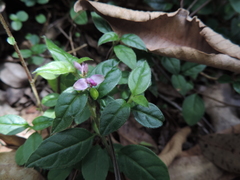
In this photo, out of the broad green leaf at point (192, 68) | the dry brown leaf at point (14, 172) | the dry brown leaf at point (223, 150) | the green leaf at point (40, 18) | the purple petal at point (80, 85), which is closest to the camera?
the purple petal at point (80, 85)

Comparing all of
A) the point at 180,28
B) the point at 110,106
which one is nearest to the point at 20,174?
the point at 110,106

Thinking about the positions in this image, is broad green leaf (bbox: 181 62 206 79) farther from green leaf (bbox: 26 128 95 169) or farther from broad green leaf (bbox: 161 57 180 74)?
green leaf (bbox: 26 128 95 169)

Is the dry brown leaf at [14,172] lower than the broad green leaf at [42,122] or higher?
lower

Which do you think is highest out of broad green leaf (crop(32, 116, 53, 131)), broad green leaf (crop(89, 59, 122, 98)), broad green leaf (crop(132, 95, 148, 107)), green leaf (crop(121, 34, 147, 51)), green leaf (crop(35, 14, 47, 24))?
green leaf (crop(35, 14, 47, 24))

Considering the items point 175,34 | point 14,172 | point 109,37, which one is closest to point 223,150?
point 175,34

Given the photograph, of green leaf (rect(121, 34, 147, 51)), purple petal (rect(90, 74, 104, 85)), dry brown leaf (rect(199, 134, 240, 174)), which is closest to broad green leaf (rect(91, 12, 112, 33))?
green leaf (rect(121, 34, 147, 51))

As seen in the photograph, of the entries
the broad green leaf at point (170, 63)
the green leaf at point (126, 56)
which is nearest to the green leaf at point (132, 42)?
the green leaf at point (126, 56)

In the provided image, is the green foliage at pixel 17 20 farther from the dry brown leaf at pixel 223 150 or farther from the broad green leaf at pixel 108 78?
the dry brown leaf at pixel 223 150

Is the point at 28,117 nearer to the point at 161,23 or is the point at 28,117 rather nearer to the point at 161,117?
the point at 161,117
